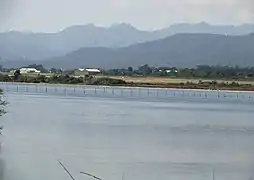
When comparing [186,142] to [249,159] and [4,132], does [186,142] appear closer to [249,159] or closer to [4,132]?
[249,159]

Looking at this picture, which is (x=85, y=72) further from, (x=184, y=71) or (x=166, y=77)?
(x=184, y=71)

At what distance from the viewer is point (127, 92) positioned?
116ft

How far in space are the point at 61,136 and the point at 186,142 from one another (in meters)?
1.93

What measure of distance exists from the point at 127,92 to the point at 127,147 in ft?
82.9

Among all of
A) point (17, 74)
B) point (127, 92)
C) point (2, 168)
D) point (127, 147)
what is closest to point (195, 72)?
point (17, 74)

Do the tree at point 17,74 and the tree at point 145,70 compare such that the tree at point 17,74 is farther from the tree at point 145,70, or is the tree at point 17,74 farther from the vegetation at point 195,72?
the tree at point 145,70

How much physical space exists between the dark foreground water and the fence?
14.6m

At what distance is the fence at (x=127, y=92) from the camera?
31000mm

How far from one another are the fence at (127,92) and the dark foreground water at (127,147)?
576 inches

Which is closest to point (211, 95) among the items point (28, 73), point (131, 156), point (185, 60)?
point (185, 60)

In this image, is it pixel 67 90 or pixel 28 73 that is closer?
pixel 28 73

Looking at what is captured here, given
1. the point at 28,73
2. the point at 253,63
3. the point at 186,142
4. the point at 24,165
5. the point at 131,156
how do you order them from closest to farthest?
the point at 24,165, the point at 131,156, the point at 186,142, the point at 28,73, the point at 253,63

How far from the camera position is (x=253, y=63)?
2839 centimetres

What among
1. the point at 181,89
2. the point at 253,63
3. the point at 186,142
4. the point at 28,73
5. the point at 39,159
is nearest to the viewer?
the point at 39,159
